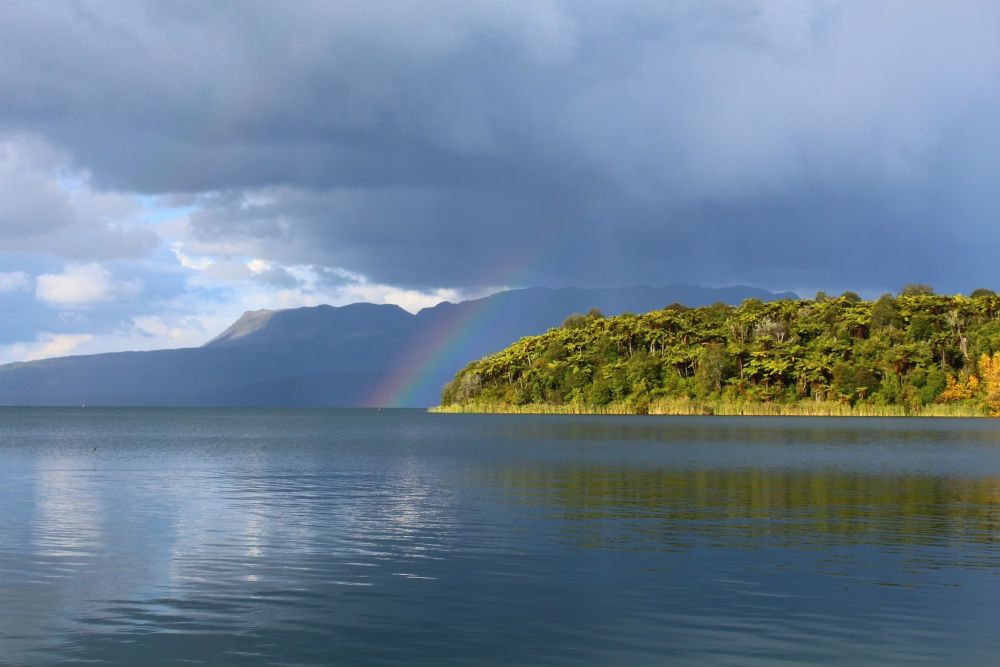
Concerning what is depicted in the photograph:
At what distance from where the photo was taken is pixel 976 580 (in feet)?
90.7

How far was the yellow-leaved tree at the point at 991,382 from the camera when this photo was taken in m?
177

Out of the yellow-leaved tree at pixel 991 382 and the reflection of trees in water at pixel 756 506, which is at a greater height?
the yellow-leaved tree at pixel 991 382

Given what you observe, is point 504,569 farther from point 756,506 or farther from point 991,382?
point 991,382

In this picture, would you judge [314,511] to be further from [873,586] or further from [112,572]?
[873,586]

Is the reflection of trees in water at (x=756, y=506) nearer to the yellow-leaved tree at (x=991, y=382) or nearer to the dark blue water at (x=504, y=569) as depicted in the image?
the dark blue water at (x=504, y=569)

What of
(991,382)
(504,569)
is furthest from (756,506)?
(991,382)

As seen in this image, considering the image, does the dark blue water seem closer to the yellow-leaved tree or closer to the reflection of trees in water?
the reflection of trees in water

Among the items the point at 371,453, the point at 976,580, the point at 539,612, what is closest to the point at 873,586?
the point at 976,580

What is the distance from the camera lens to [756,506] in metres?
45.4

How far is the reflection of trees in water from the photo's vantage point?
35.7 metres

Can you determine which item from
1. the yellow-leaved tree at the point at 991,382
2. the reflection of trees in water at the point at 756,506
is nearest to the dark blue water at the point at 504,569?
the reflection of trees in water at the point at 756,506

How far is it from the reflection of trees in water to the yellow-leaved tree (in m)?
132

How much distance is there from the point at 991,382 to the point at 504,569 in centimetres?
17278

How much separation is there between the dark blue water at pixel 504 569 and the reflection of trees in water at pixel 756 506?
0.25 meters
